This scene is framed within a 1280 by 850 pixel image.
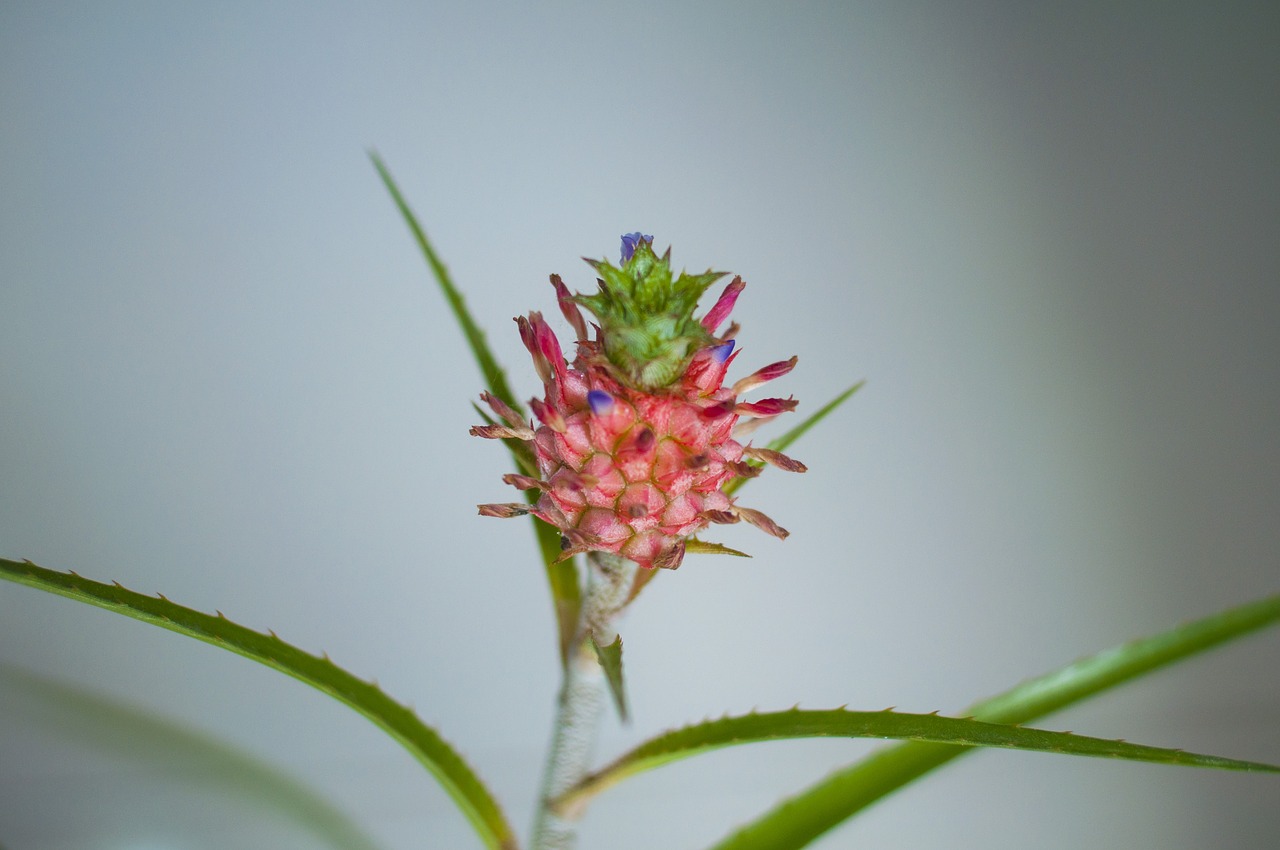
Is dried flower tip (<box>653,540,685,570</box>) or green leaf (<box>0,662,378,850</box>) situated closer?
dried flower tip (<box>653,540,685,570</box>)

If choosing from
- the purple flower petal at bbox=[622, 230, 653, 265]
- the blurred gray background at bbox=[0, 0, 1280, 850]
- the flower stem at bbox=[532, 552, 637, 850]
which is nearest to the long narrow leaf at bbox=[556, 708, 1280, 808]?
the flower stem at bbox=[532, 552, 637, 850]

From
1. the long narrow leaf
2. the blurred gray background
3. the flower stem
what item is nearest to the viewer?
the long narrow leaf

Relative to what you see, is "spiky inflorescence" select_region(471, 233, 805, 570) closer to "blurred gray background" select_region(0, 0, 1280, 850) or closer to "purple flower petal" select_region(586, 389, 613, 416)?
"purple flower petal" select_region(586, 389, 613, 416)

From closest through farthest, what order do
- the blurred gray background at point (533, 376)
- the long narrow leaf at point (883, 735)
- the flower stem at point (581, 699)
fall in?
the long narrow leaf at point (883, 735) < the flower stem at point (581, 699) < the blurred gray background at point (533, 376)

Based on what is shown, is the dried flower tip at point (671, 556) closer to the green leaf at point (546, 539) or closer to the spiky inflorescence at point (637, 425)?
→ the spiky inflorescence at point (637, 425)

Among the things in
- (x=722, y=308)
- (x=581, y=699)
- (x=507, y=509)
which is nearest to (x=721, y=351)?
(x=722, y=308)

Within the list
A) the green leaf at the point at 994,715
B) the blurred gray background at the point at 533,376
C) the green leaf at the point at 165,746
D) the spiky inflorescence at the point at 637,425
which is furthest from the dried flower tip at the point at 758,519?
the green leaf at the point at 165,746
